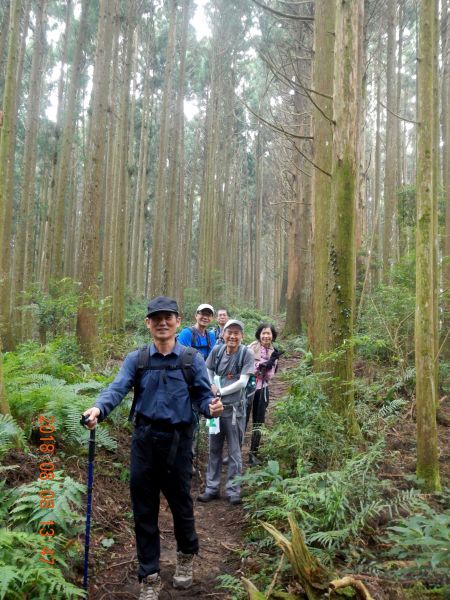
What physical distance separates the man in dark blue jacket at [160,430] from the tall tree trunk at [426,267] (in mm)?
1941

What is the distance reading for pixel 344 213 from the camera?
17.3 feet

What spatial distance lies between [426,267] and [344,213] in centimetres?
153

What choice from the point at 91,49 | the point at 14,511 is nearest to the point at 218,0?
the point at 91,49

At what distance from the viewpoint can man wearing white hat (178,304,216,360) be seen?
20.0 feet

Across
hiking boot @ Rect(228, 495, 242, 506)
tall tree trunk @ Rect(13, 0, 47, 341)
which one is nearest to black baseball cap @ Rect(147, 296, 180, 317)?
hiking boot @ Rect(228, 495, 242, 506)

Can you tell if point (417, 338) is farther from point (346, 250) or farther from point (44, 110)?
point (44, 110)

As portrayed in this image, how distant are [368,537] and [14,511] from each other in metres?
2.63

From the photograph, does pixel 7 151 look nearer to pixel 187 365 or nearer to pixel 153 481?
pixel 187 365

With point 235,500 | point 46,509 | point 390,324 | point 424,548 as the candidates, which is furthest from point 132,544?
point 390,324

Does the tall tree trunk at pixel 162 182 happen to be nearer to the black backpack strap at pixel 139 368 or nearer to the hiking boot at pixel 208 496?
the hiking boot at pixel 208 496

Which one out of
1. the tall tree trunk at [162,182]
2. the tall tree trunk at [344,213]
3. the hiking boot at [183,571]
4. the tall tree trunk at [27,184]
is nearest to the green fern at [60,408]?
the hiking boot at [183,571]

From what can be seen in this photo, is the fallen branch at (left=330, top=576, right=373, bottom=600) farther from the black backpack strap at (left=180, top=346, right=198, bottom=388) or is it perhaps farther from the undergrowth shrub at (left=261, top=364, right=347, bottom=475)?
the undergrowth shrub at (left=261, top=364, right=347, bottom=475)

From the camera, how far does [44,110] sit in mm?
25578

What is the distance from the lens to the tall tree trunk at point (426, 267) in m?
3.95
